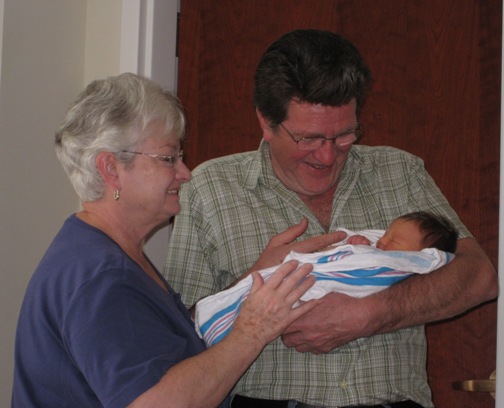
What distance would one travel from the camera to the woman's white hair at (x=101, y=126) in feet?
4.71

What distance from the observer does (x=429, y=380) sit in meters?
2.23

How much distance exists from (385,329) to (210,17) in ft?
4.36

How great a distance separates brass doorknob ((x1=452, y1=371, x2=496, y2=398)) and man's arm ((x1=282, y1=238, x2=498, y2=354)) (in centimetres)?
35

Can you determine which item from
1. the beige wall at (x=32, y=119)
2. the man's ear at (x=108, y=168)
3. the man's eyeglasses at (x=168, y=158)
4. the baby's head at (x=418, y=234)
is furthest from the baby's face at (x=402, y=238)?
the beige wall at (x=32, y=119)

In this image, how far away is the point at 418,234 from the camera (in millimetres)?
1692

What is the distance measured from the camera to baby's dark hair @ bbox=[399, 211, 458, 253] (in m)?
1.70

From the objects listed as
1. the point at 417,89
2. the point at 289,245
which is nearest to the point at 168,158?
the point at 289,245

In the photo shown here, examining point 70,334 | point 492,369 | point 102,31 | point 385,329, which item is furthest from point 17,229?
point 492,369

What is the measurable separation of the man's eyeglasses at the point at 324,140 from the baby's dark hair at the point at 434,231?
0.83 ft

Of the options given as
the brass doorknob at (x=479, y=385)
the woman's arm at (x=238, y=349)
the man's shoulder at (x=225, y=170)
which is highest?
the man's shoulder at (x=225, y=170)

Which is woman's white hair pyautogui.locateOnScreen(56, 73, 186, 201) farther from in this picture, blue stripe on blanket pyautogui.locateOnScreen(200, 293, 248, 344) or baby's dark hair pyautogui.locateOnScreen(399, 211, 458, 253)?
baby's dark hair pyautogui.locateOnScreen(399, 211, 458, 253)

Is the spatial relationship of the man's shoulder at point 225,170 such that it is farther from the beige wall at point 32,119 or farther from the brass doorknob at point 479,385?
the brass doorknob at point 479,385

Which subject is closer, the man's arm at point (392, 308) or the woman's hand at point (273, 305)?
the woman's hand at point (273, 305)

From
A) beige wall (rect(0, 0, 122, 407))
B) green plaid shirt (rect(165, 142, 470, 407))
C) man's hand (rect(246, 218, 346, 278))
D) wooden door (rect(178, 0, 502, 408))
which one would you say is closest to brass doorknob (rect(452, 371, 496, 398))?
wooden door (rect(178, 0, 502, 408))
